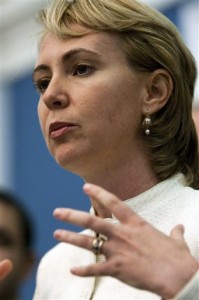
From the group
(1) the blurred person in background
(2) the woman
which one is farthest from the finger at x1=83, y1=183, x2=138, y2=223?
(1) the blurred person in background

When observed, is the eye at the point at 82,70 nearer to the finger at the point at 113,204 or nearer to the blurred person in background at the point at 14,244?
the finger at the point at 113,204

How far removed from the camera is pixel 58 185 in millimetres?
3506

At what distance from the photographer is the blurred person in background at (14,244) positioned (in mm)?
2572

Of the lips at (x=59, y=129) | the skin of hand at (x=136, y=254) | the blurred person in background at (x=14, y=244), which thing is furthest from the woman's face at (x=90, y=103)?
the blurred person in background at (x=14, y=244)

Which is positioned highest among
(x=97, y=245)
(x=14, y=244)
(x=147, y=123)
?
(x=147, y=123)

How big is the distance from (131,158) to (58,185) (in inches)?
79.1

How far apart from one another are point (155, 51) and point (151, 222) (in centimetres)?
36

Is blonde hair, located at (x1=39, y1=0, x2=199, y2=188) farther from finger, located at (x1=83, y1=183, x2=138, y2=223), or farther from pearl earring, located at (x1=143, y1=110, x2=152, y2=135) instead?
finger, located at (x1=83, y1=183, x2=138, y2=223)

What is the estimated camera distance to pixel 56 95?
4.76 feet

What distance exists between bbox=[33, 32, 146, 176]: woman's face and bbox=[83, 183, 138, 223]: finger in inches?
12.4

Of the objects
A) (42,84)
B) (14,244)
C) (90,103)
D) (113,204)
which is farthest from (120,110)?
(14,244)

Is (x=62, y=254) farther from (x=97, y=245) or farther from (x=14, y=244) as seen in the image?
(x=14, y=244)

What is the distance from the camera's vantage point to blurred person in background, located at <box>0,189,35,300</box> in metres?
2.57

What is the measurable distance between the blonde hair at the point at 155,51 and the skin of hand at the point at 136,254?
45 centimetres
